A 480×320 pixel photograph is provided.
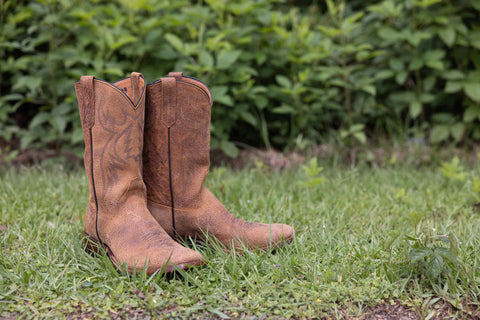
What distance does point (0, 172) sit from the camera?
2945 millimetres

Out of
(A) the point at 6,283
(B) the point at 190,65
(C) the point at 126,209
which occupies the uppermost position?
(B) the point at 190,65

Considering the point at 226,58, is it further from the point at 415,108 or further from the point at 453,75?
the point at 453,75

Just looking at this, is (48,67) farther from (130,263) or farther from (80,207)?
(130,263)

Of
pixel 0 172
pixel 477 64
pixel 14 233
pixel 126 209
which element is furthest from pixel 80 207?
pixel 477 64

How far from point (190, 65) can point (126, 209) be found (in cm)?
152

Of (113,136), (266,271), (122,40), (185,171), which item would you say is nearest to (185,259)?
(266,271)

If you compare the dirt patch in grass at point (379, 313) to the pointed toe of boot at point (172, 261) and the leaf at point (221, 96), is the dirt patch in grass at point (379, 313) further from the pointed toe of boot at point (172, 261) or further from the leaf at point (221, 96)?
the leaf at point (221, 96)

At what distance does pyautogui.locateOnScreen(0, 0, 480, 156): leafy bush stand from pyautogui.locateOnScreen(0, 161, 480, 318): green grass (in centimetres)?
111

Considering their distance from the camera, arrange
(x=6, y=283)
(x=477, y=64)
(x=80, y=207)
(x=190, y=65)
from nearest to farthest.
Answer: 1. (x=6, y=283)
2. (x=80, y=207)
3. (x=190, y=65)
4. (x=477, y=64)

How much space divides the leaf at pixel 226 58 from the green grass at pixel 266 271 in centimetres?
110

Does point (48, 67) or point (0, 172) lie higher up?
point (48, 67)

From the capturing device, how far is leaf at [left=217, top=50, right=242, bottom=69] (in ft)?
9.68

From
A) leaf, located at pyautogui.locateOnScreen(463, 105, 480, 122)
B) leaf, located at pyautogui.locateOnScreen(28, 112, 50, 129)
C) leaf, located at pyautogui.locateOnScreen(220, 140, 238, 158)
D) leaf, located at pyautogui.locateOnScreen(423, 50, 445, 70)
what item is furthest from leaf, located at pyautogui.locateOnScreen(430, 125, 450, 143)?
leaf, located at pyautogui.locateOnScreen(28, 112, 50, 129)

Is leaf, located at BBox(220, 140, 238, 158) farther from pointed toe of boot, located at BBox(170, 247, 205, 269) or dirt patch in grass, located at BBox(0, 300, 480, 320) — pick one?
dirt patch in grass, located at BBox(0, 300, 480, 320)
